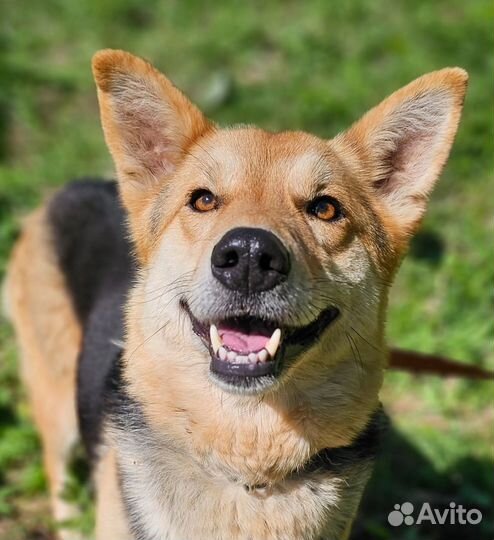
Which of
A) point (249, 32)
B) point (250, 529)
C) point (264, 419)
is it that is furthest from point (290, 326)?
point (249, 32)

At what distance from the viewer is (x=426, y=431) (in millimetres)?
5586

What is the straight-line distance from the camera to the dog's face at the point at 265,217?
10.3 ft

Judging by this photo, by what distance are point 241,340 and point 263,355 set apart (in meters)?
0.15

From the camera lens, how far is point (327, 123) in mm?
7535

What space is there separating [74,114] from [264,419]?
514 cm

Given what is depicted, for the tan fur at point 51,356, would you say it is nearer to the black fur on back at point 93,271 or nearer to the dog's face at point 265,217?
the black fur on back at point 93,271

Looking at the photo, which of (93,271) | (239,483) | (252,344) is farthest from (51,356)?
(252,344)

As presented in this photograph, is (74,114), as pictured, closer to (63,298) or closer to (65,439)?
(63,298)

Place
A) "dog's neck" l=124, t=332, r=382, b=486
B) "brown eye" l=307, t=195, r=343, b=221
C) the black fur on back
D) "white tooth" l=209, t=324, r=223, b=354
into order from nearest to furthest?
"white tooth" l=209, t=324, r=223, b=354 < "dog's neck" l=124, t=332, r=382, b=486 < "brown eye" l=307, t=195, r=343, b=221 < the black fur on back

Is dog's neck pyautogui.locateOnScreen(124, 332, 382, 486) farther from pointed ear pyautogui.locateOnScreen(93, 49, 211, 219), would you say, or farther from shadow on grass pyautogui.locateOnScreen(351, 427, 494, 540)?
shadow on grass pyautogui.locateOnScreen(351, 427, 494, 540)

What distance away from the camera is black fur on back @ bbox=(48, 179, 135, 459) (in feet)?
14.3

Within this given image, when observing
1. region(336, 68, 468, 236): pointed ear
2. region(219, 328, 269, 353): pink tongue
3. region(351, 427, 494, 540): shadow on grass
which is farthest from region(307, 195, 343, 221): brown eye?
region(351, 427, 494, 540): shadow on grass

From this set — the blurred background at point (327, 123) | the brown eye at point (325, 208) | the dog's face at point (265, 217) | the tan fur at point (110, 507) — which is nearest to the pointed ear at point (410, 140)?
the dog's face at point (265, 217)

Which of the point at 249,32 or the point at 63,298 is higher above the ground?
the point at 249,32
